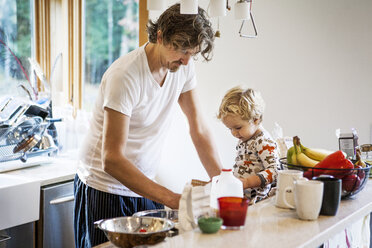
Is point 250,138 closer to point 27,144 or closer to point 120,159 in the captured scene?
point 120,159

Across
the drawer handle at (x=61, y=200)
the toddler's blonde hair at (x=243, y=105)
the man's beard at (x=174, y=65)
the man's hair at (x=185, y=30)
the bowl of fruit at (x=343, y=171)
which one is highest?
the man's hair at (x=185, y=30)

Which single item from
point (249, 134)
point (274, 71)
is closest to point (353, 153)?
point (249, 134)

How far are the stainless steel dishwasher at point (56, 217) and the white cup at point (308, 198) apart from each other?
1.71 meters

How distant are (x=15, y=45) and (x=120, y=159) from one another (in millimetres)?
2102

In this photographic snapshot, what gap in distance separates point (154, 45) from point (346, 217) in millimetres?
996

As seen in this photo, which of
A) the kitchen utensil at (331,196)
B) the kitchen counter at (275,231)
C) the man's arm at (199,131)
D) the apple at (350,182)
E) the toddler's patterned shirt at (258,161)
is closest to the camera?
the kitchen counter at (275,231)

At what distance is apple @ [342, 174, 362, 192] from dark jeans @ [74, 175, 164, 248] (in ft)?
2.83

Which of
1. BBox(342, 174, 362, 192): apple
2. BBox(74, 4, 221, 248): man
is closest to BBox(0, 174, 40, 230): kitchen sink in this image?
BBox(74, 4, 221, 248): man

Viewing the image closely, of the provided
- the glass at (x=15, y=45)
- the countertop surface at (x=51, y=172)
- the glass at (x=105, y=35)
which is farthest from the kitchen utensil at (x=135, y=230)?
the glass at (x=105, y=35)

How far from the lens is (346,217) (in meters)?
1.57

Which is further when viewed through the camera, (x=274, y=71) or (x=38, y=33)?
(x=38, y=33)

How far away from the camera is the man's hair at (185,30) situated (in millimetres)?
1848

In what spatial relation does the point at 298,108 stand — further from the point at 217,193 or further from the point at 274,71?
the point at 217,193

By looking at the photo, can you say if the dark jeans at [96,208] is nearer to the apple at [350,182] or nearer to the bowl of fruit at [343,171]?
the bowl of fruit at [343,171]
